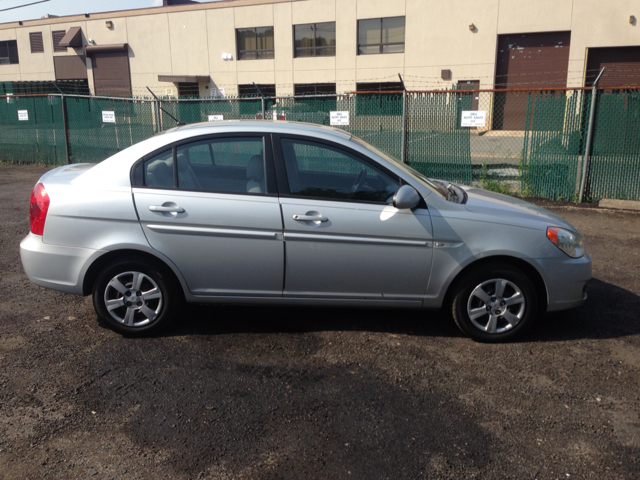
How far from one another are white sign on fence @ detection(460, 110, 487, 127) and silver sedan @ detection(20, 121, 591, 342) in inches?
260

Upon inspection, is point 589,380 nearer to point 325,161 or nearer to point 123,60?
point 325,161

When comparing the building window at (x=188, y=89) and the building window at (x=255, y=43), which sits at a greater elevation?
the building window at (x=255, y=43)

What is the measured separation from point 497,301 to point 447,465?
1.73 m

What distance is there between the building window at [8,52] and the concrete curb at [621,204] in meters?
40.2

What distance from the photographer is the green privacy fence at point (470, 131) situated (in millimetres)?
10031

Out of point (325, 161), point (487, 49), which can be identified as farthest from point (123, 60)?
point (325, 161)

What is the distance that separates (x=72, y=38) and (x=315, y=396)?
1458 inches

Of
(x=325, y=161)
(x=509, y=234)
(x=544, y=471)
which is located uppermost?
(x=325, y=161)

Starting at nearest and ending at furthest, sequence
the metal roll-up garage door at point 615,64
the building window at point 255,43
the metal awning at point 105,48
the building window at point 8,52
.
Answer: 1. the metal roll-up garage door at point 615,64
2. the building window at point 255,43
3. the metal awning at point 105,48
4. the building window at point 8,52

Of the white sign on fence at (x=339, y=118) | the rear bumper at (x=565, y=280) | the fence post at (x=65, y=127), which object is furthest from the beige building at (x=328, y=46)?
the rear bumper at (x=565, y=280)

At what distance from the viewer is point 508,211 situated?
450cm

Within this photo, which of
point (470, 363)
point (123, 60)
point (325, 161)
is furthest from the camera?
point (123, 60)

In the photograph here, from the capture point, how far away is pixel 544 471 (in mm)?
2943

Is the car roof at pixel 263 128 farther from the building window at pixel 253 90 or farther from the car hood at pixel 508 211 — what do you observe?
the building window at pixel 253 90
